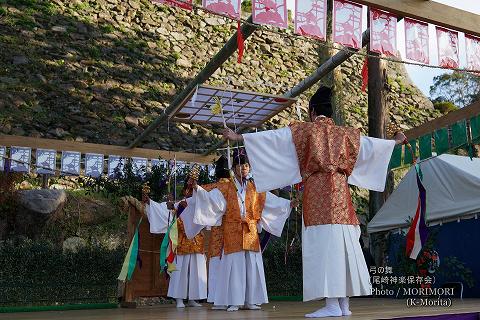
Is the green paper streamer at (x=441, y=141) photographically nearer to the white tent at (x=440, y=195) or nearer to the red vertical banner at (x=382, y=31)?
the white tent at (x=440, y=195)

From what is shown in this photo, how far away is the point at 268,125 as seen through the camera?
14.5 metres

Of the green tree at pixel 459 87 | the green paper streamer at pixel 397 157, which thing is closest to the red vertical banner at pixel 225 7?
the green paper streamer at pixel 397 157

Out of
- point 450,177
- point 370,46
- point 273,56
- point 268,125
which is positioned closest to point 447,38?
point 370,46

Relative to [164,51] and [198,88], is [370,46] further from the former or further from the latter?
[164,51]

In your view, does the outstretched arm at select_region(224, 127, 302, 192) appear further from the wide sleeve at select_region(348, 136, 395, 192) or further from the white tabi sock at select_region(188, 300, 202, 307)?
the white tabi sock at select_region(188, 300, 202, 307)

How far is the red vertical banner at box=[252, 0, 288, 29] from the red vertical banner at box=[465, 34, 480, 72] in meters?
2.51

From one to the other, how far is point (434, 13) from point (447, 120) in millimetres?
1746

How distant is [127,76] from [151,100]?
3.29ft

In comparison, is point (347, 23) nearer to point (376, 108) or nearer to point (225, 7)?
point (225, 7)

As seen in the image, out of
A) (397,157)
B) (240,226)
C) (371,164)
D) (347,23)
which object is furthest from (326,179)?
(397,157)

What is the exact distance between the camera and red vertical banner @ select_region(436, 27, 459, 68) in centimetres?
643

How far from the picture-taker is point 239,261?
5.70 meters

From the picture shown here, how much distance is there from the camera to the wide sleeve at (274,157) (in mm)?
4277

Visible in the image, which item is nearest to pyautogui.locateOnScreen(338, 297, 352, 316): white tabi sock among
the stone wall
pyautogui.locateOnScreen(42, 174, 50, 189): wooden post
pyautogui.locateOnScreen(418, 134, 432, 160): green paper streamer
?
pyautogui.locateOnScreen(418, 134, 432, 160): green paper streamer
